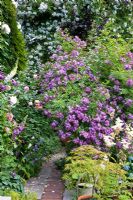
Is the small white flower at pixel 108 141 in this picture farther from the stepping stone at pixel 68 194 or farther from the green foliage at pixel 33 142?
the green foliage at pixel 33 142

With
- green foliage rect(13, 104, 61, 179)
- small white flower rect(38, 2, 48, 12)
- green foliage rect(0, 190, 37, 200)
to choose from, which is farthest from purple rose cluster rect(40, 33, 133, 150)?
small white flower rect(38, 2, 48, 12)

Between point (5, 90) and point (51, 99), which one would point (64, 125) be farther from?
point (5, 90)

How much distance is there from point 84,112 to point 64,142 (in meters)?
0.47

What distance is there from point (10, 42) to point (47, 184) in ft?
6.25

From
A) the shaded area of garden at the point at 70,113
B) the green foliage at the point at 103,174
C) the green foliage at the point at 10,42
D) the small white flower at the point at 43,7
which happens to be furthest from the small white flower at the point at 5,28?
the small white flower at the point at 43,7

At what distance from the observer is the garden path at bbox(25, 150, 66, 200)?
204 inches

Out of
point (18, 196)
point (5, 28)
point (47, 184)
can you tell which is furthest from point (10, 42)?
point (18, 196)

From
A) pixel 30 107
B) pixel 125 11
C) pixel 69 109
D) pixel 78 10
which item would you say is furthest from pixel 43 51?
pixel 69 109

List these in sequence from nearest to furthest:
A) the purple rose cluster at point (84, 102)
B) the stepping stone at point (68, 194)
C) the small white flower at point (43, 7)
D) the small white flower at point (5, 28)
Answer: the stepping stone at point (68, 194)
the purple rose cluster at point (84, 102)
the small white flower at point (5, 28)
the small white flower at point (43, 7)

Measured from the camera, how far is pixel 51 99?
5.62 meters

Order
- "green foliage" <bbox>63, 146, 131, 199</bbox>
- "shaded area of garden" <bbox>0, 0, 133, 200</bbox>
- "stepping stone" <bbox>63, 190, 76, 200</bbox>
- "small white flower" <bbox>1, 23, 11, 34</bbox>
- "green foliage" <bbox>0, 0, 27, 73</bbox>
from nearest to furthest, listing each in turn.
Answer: "green foliage" <bbox>63, 146, 131, 199</bbox> → "shaded area of garden" <bbox>0, 0, 133, 200</bbox> → "stepping stone" <bbox>63, 190, 76, 200</bbox> → "small white flower" <bbox>1, 23, 11, 34</bbox> → "green foliage" <bbox>0, 0, 27, 73</bbox>

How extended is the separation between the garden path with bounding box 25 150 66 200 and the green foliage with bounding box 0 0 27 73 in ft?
4.23

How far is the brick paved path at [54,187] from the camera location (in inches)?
203

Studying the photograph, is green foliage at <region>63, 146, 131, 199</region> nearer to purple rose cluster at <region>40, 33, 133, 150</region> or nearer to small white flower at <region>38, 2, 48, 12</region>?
purple rose cluster at <region>40, 33, 133, 150</region>
